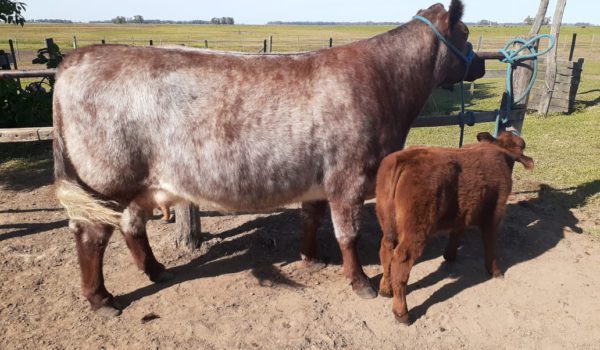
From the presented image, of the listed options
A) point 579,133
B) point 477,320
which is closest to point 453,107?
point 579,133

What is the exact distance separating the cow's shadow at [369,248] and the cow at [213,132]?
828 millimetres

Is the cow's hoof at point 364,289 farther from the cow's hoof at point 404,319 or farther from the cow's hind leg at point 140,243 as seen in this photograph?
the cow's hind leg at point 140,243

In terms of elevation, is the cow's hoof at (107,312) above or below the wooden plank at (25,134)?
below

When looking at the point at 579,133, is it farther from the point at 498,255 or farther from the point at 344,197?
the point at 344,197

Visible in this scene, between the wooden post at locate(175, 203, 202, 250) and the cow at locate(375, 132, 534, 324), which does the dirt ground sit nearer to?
the wooden post at locate(175, 203, 202, 250)

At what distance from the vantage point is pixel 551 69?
11.4 meters

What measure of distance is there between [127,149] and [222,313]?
1.53 metres

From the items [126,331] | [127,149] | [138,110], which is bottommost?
[126,331]

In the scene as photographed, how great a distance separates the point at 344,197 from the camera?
3.53 m

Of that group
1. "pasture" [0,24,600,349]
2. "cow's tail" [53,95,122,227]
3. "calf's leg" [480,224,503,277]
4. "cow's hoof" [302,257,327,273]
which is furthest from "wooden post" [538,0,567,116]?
"cow's tail" [53,95,122,227]

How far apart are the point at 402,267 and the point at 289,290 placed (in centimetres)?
112

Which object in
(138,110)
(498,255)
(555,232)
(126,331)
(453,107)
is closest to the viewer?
(138,110)

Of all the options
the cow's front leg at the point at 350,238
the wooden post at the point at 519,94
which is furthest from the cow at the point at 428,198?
the wooden post at the point at 519,94

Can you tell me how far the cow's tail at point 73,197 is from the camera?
3.23 meters
